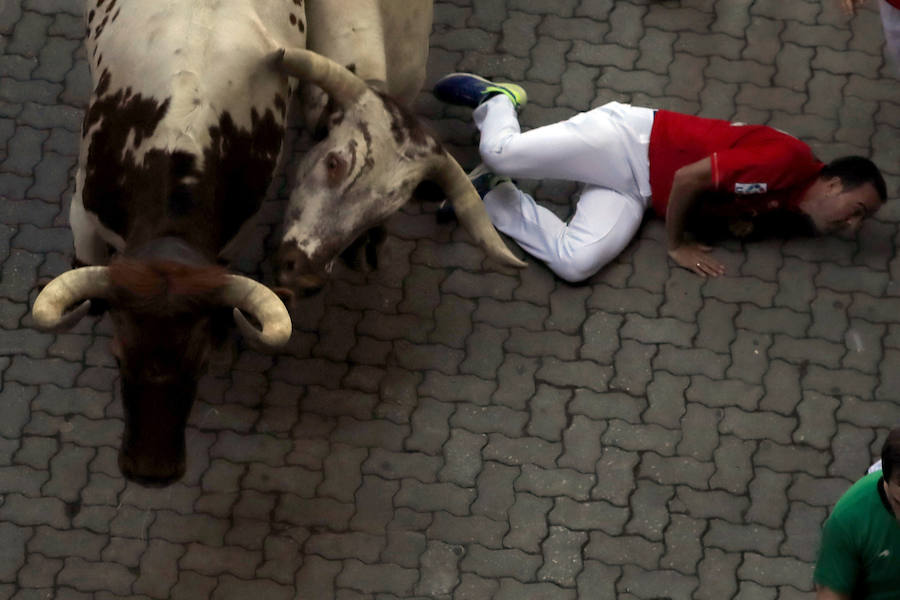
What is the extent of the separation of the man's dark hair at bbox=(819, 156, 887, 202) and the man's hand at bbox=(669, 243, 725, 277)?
74 cm

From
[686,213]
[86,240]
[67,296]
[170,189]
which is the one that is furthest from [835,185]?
[67,296]

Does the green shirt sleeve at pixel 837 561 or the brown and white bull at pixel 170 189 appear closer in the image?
the green shirt sleeve at pixel 837 561

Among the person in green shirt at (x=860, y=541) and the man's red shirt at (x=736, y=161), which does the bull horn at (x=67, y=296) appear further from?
the man's red shirt at (x=736, y=161)

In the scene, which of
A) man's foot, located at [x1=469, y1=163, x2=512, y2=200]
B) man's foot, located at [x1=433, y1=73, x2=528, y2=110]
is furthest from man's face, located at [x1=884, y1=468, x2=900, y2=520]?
man's foot, located at [x1=433, y1=73, x2=528, y2=110]

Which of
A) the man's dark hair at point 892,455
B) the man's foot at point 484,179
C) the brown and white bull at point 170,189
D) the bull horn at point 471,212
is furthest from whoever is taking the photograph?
the man's foot at point 484,179

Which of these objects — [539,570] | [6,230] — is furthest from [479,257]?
[6,230]

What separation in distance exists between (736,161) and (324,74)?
2.13 metres

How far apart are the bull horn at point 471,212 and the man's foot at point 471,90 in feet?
3.98

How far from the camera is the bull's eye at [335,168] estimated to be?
18.9 feet

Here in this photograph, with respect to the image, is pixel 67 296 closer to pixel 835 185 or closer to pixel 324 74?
pixel 324 74

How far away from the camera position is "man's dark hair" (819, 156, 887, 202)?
648cm

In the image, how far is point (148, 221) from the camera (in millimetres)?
5270

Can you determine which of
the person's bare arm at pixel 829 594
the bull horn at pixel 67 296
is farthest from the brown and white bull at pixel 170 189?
the person's bare arm at pixel 829 594

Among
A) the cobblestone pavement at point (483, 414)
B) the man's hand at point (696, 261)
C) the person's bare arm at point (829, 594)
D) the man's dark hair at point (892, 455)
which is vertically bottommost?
the cobblestone pavement at point (483, 414)
